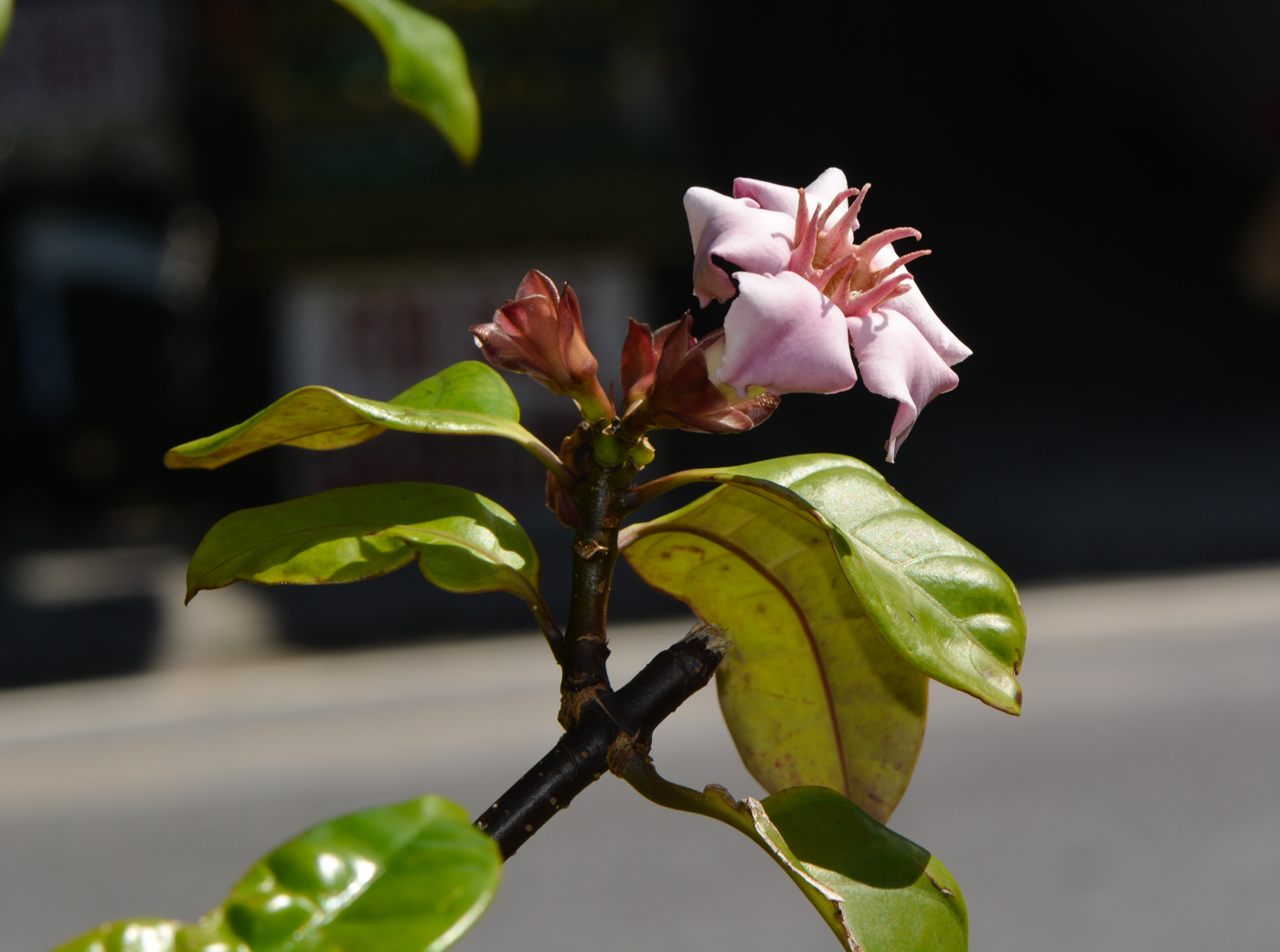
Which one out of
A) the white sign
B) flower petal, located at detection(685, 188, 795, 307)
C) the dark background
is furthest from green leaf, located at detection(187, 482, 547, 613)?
the white sign

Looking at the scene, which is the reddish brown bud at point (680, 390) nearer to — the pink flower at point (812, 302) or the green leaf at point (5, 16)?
the pink flower at point (812, 302)

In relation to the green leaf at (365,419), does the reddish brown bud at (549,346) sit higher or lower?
higher

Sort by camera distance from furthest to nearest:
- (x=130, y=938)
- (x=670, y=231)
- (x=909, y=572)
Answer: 1. (x=670, y=231)
2. (x=909, y=572)
3. (x=130, y=938)

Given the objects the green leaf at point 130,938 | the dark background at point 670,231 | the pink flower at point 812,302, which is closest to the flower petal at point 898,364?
the pink flower at point 812,302

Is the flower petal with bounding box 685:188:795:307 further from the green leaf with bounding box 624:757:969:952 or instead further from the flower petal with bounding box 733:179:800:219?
the green leaf with bounding box 624:757:969:952

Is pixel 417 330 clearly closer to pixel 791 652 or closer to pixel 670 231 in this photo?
pixel 670 231

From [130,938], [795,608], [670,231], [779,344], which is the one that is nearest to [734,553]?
→ [795,608]
